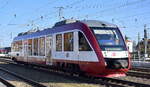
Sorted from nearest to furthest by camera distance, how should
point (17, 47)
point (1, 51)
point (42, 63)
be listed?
1. point (42, 63)
2. point (17, 47)
3. point (1, 51)

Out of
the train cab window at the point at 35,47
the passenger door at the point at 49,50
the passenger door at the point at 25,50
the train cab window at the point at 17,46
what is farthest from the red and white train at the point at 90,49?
the train cab window at the point at 17,46

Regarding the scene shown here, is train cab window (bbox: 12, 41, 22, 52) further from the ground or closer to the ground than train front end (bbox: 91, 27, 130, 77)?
further from the ground

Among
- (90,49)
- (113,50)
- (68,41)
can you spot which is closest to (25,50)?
(68,41)

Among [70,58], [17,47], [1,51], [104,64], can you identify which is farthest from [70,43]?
[1,51]

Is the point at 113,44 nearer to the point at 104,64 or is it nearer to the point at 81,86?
the point at 104,64

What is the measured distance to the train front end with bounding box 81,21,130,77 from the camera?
16609 millimetres

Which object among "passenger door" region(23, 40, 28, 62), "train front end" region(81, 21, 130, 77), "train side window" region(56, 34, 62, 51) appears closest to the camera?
"train front end" region(81, 21, 130, 77)

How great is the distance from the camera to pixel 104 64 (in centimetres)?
1638

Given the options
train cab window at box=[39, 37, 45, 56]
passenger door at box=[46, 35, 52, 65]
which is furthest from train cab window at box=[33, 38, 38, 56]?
passenger door at box=[46, 35, 52, 65]

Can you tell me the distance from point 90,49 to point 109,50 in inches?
38.6

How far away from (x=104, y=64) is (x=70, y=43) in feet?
12.4

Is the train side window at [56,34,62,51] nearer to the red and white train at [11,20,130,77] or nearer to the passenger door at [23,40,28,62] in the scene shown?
the red and white train at [11,20,130,77]

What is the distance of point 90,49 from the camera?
56.7 feet

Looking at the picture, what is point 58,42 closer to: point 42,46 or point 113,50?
point 42,46
